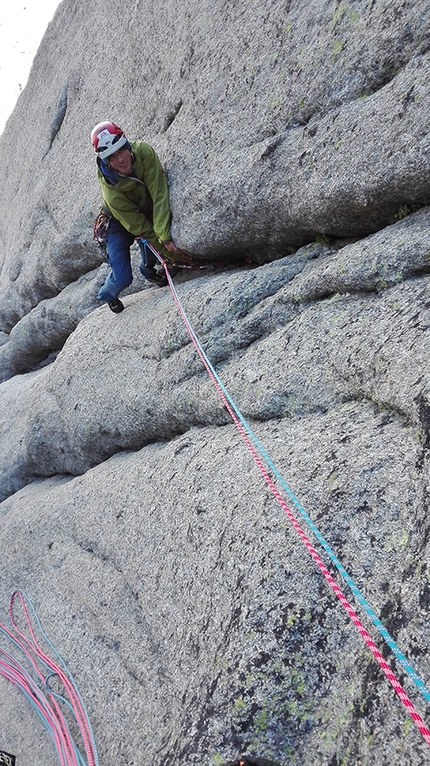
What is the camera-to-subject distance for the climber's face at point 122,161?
7.41 m

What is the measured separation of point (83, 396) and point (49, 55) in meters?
11.6

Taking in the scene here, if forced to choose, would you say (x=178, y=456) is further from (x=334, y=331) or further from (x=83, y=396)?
(x=83, y=396)

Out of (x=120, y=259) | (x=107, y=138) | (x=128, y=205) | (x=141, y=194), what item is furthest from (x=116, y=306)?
(x=107, y=138)

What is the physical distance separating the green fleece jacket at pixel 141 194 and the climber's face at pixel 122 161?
97 mm

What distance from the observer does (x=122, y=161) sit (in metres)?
7.50

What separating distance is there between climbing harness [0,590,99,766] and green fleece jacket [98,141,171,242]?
6174mm

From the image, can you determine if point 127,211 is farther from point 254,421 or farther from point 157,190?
point 254,421

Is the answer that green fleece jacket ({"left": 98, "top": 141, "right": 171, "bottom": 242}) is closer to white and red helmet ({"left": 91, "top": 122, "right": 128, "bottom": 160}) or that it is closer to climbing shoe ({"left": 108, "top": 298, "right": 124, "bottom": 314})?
white and red helmet ({"left": 91, "top": 122, "right": 128, "bottom": 160})

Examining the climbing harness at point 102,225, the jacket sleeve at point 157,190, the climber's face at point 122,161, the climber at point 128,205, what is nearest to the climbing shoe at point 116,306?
the climber at point 128,205

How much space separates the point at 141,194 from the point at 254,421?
447 cm

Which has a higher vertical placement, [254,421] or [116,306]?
[116,306]

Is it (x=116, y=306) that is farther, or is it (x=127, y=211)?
(x=116, y=306)

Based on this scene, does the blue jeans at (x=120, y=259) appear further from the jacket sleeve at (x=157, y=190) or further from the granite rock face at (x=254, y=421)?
the jacket sleeve at (x=157, y=190)

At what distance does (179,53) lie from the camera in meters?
8.05
